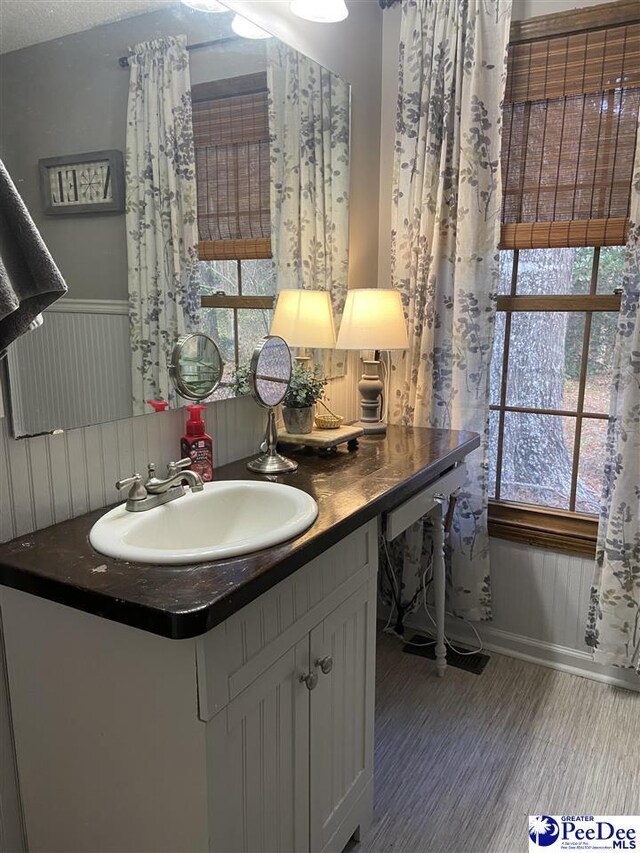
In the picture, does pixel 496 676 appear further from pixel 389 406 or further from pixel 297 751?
pixel 297 751

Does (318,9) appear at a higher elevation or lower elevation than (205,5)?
higher

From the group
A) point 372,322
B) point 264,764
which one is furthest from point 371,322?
point 264,764

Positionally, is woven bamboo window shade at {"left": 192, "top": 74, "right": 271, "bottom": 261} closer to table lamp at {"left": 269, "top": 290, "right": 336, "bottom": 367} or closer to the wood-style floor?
table lamp at {"left": 269, "top": 290, "right": 336, "bottom": 367}

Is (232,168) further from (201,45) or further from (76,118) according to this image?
(76,118)

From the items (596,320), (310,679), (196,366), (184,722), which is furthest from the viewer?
(596,320)

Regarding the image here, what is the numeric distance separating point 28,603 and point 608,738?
6.06ft

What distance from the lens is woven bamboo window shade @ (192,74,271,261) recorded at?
171cm

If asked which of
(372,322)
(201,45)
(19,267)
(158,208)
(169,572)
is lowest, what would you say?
(169,572)

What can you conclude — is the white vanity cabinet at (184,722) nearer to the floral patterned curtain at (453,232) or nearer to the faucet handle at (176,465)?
the faucet handle at (176,465)

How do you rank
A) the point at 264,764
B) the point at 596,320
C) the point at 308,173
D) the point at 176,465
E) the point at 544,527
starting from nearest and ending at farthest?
the point at 264,764 < the point at 176,465 < the point at 308,173 < the point at 596,320 < the point at 544,527

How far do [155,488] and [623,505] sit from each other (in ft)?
5.25

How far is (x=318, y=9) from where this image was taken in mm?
1888

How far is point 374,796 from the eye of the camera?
181 centimetres

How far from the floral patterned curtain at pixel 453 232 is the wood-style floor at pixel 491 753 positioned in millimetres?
341
